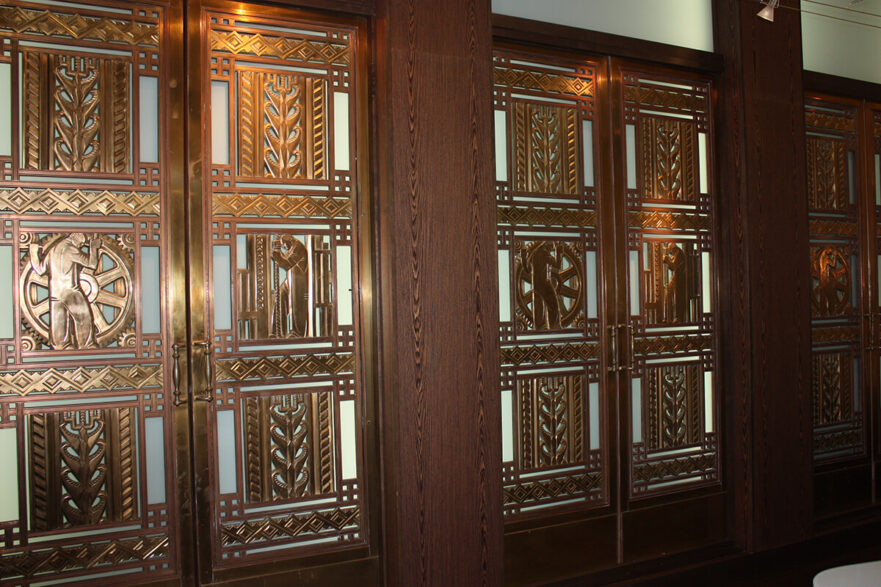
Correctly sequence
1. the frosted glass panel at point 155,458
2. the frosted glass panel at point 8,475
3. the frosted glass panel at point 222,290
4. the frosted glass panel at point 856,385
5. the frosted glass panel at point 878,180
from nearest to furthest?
1. the frosted glass panel at point 8,475
2. the frosted glass panel at point 155,458
3. the frosted glass panel at point 222,290
4. the frosted glass panel at point 856,385
5. the frosted glass panel at point 878,180

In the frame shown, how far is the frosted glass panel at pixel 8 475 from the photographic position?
1.95 metres

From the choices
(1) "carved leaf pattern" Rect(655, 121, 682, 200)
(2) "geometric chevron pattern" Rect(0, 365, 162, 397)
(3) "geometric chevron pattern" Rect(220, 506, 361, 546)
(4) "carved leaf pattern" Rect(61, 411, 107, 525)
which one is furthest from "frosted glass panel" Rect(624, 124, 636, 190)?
(4) "carved leaf pattern" Rect(61, 411, 107, 525)

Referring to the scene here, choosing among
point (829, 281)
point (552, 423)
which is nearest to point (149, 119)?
point (552, 423)

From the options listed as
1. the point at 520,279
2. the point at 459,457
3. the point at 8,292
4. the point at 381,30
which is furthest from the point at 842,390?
the point at 8,292

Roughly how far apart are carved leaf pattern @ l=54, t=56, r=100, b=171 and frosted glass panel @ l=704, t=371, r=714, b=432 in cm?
272

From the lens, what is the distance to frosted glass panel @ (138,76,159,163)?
2143 mm

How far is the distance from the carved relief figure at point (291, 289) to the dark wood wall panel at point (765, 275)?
6.55 feet

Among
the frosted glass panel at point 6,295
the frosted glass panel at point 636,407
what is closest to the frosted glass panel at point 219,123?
the frosted glass panel at point 6,295

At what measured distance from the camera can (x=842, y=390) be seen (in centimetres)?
338

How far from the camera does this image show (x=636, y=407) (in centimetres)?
287

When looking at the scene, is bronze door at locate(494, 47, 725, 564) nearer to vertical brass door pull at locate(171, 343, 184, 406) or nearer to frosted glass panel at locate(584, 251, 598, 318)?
frosted glass panel at locate(584, 251, 598, 318)

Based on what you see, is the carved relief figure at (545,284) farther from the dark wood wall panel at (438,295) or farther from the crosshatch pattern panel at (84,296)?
the crosshatch pattern panel at (84,296)

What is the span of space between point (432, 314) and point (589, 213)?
92cm

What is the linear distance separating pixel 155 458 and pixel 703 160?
269cm
